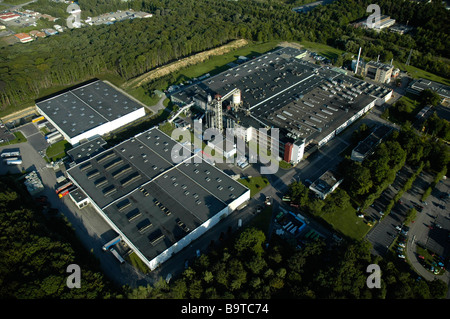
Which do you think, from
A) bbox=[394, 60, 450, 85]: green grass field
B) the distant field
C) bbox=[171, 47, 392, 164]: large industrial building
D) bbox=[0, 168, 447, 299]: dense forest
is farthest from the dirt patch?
bbox=[0, 168, 447, 299]: dense forest

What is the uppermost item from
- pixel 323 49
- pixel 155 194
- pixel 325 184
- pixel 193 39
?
pixel 193 39

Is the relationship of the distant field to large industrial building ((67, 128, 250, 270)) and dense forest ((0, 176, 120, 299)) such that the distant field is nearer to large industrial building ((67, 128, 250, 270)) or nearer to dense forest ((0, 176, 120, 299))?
large industrial building ((67, 128, 250, 270))

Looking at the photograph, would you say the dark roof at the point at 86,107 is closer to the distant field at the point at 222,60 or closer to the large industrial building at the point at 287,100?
the large industrial building at the point at 287,100

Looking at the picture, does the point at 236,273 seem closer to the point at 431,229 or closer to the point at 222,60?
the point at 431,229

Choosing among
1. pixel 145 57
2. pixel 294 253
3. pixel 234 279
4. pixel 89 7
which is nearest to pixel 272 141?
pixel 294 253

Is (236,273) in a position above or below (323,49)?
below

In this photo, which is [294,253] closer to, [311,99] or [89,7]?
[311,99]

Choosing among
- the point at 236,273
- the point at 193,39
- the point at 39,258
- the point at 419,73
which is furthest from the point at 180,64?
the point at 236,273
